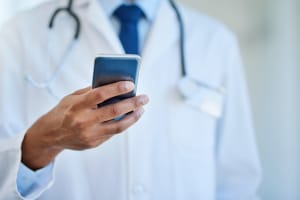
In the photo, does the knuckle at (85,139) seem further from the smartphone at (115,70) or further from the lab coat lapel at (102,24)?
the lab coat lapel at (102,24)

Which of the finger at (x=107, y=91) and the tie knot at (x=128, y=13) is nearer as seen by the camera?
the finger at (x=107, y=91)

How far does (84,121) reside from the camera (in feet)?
1.78

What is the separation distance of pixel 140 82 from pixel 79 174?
0.72 ft

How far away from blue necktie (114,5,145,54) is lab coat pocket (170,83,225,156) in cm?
15

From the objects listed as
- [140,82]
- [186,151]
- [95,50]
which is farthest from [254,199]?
[95,50]

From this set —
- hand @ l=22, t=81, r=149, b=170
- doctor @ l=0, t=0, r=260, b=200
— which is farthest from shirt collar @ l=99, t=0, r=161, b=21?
hand @ l=22, t=81, r=149, b=170

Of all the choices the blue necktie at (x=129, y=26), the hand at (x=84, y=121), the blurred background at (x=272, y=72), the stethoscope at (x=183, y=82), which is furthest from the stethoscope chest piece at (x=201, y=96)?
the blurred background at (x=272, y=72)

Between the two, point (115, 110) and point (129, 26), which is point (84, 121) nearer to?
point (115, 110)

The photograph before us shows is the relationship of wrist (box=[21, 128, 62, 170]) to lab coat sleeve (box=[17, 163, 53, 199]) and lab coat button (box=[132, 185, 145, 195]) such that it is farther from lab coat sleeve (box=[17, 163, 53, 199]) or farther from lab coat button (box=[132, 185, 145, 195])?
lab coat button (box=[132, 185, 145, 195])

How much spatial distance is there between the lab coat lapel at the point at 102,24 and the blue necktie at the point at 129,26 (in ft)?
0.07

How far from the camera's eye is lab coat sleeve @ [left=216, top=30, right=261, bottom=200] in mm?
943

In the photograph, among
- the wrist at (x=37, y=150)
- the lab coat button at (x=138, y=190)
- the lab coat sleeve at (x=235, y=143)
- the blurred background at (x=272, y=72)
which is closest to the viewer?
the wrist at (x=37, y=150)

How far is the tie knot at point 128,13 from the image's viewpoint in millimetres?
849

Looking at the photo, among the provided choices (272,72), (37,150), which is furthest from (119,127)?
(272,72)
